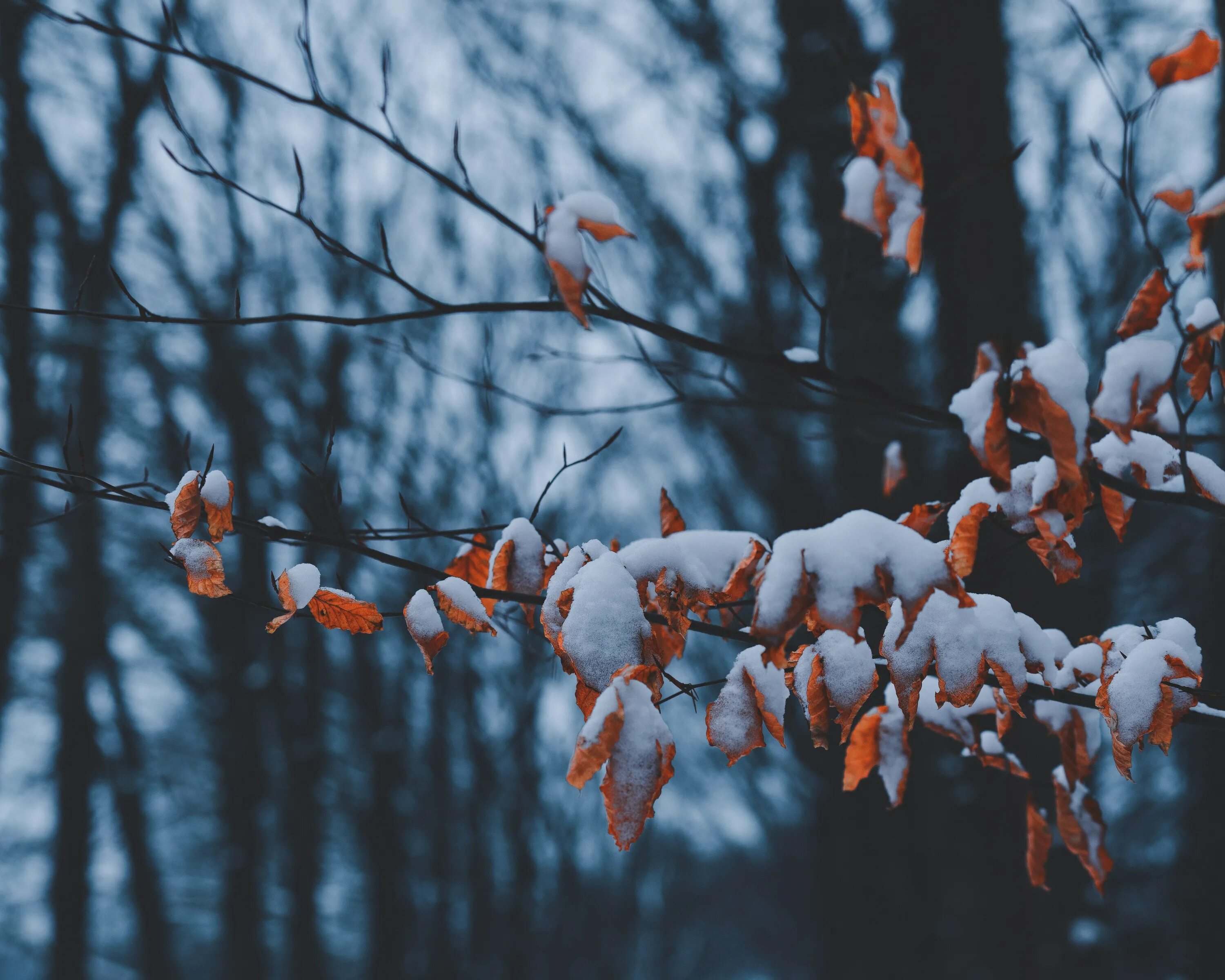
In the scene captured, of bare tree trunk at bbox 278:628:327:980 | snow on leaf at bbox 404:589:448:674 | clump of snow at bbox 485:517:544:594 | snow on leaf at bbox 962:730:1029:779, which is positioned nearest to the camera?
snow on leaf at bbox 404:589:448:674

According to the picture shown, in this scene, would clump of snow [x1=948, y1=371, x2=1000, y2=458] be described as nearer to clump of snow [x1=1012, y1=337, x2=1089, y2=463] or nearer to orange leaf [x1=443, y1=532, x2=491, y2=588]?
clump of snow [x1=1012, y1=337, x2=1089, y2=463]

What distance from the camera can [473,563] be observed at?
203cm

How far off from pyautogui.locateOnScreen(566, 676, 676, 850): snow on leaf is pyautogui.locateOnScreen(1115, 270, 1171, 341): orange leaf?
93 cm

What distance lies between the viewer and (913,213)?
3.80 feet

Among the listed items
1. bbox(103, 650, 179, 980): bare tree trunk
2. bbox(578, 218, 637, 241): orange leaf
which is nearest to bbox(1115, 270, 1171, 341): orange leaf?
bbox(578, 218, 637, 241): orange leaf

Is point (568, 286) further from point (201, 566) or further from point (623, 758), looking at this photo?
point (201, 566)

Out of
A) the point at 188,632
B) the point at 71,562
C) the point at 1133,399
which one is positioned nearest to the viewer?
the point at 1133,399

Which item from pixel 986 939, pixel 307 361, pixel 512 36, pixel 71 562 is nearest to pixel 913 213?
pixel 512 36

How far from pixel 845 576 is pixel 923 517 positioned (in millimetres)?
500

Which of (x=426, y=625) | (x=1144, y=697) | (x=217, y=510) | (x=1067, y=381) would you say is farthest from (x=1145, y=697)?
(x=217, y=510)

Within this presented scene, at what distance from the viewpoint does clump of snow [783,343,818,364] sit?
4.67 feet

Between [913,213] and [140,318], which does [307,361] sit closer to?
[140,318]

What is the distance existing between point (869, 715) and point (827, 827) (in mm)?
5269

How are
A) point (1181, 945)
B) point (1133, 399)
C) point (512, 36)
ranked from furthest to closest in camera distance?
point (1181, 945), point (512, 36), point (1133, 399)
